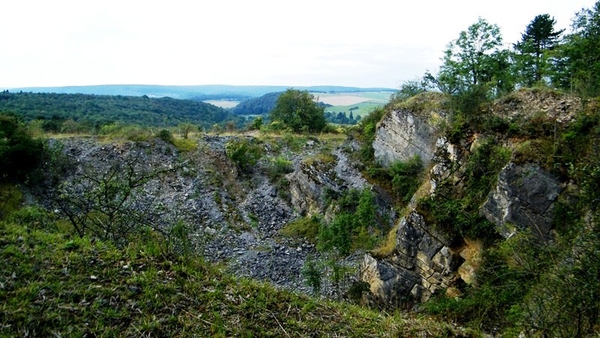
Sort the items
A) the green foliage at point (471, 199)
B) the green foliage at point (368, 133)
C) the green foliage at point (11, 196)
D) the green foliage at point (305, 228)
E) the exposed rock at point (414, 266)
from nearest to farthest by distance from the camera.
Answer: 1. the green foliage at point (471, 199)
2. the exposed rock at point (414, 266)
3. the green foliage at point (11, 196)
4. the green foliage at point (305, 228)
5. the green foliage at point (368, 133)

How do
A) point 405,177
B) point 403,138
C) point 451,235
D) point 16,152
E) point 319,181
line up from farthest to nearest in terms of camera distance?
1. point 319,181
2. point 16,152
3. point 403,138
4. point 405,177
5. point 451,235

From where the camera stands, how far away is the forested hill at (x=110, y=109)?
42500 mm

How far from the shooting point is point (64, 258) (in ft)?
14.6


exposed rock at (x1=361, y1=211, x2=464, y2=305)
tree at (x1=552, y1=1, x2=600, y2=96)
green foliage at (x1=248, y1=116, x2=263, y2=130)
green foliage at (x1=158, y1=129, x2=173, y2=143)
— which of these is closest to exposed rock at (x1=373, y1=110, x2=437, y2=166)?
exposed rock at (x1=361, y1=211, x2=464, y2=305)

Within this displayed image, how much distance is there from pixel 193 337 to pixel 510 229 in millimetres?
Answer: 9860

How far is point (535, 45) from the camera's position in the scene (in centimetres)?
2434

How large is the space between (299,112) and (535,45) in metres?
16.7

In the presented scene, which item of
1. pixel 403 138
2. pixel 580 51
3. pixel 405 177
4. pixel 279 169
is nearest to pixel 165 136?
pixel 279 169

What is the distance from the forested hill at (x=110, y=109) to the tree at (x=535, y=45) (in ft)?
89.3

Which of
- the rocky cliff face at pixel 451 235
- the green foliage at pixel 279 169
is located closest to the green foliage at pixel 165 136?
the green foliage at pixel 279 169

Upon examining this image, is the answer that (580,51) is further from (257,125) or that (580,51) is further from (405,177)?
(257,125)

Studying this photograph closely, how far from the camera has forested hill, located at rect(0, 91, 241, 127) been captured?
4250 centimetres

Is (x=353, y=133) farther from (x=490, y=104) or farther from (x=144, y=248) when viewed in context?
(x=144, y=248)

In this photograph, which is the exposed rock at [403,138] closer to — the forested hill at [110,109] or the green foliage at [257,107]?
the forested hill at [110,109]
